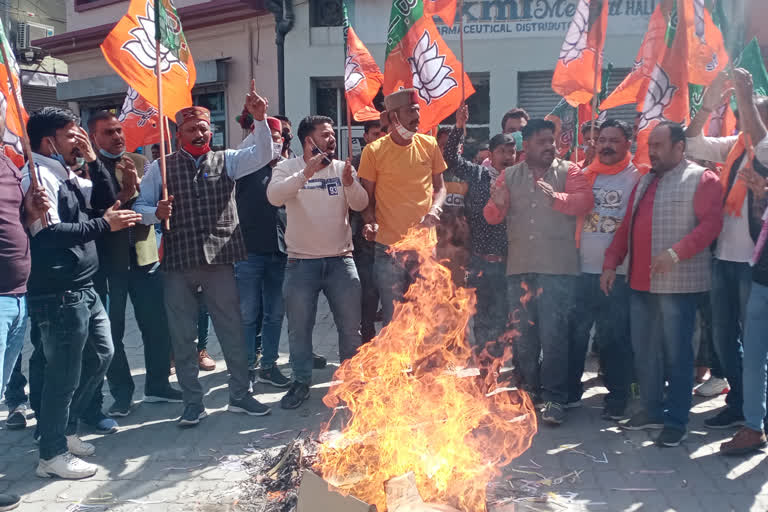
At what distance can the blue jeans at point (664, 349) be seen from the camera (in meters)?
4.79

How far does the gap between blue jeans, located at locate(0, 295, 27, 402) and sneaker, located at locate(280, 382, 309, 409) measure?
2.19m

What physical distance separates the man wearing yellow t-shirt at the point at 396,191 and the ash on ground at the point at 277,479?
1668 mm

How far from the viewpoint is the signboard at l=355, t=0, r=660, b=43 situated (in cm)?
1200

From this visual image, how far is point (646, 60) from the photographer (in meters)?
6.19

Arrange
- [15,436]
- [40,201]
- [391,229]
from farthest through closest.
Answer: [391,229]
[15,436]
[40,201]

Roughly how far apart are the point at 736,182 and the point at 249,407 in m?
4.20

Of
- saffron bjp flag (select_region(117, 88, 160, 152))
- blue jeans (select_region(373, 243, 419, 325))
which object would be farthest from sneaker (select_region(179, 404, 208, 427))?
saffron bjp flag (select_region(117, 88, 160, 152))

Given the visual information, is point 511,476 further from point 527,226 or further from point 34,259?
point 34,259

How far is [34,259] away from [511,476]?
3.44 meters

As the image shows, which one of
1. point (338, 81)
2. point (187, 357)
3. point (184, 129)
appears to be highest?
point (338, 81)

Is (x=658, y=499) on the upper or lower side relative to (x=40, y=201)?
lower

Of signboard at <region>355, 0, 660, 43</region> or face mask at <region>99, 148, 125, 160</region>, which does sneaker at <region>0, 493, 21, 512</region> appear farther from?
signboard at <region>355, 0, 660, 43</region>

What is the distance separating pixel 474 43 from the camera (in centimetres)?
1247

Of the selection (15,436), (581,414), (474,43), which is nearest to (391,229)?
(581,414)
